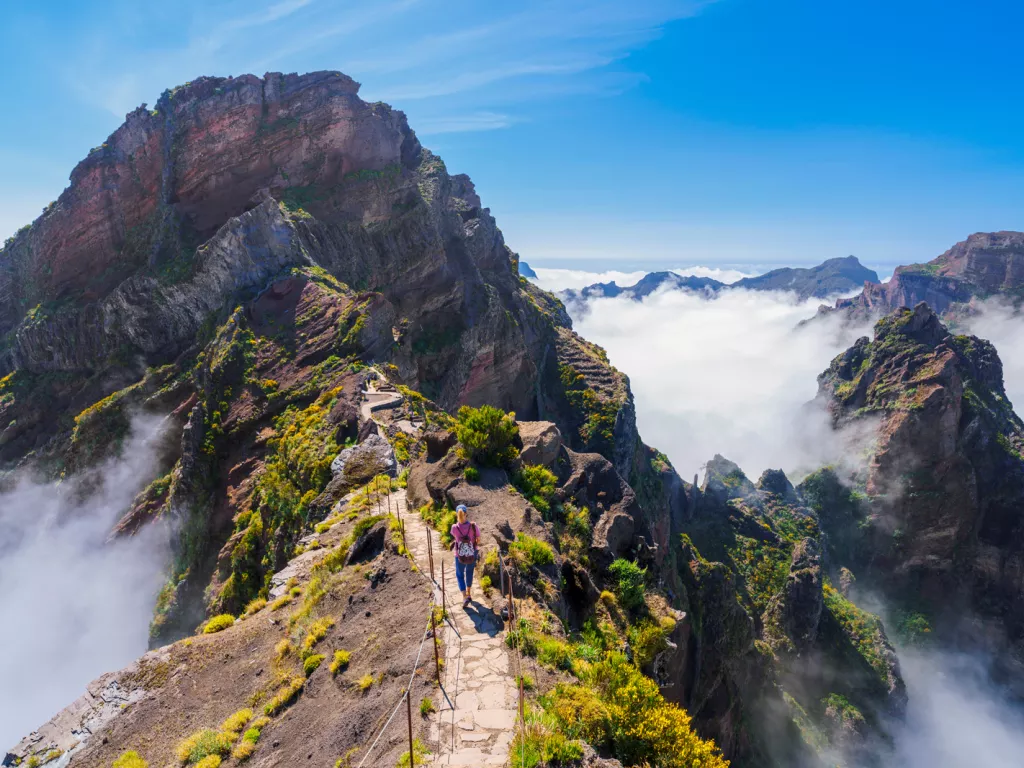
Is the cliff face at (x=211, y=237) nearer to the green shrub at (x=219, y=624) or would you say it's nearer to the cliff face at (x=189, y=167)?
the cliff face at (x=189, y=167)

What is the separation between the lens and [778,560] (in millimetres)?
66312

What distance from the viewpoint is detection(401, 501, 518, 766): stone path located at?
7.50 m

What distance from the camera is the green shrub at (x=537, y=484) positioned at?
16.6m

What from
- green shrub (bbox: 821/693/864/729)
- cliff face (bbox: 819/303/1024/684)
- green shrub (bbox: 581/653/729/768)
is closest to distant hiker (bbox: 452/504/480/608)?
green shrub (bbox: 581/653/729/768)

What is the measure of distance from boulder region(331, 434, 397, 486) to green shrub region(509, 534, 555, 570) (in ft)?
30.0

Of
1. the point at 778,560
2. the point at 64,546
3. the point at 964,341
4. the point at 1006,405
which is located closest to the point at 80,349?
the point at 64,546

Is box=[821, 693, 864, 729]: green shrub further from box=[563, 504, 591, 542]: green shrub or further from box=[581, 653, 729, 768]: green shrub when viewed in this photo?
box=[581, 653, 729, 768]: green shrub

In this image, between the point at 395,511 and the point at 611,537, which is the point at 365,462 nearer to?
the point at 395,511

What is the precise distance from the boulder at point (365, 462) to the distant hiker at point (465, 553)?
10.1 m

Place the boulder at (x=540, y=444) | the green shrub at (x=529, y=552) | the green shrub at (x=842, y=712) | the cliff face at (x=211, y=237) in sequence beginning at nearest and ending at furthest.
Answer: the green shrub at (x=529, y=552)
the boulder at (x=540, y=444)
the cliff face at (x=211, y=237)
the green shrub at (x=842, y=712)

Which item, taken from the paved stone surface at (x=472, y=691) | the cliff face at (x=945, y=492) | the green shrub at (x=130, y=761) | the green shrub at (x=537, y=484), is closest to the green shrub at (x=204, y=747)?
the green shrub at (x=130, y=761)

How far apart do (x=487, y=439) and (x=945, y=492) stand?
4065 inches

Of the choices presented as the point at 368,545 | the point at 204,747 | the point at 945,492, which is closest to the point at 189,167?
the point at 368,545

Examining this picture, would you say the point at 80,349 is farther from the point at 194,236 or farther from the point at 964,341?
the point at 964,341
